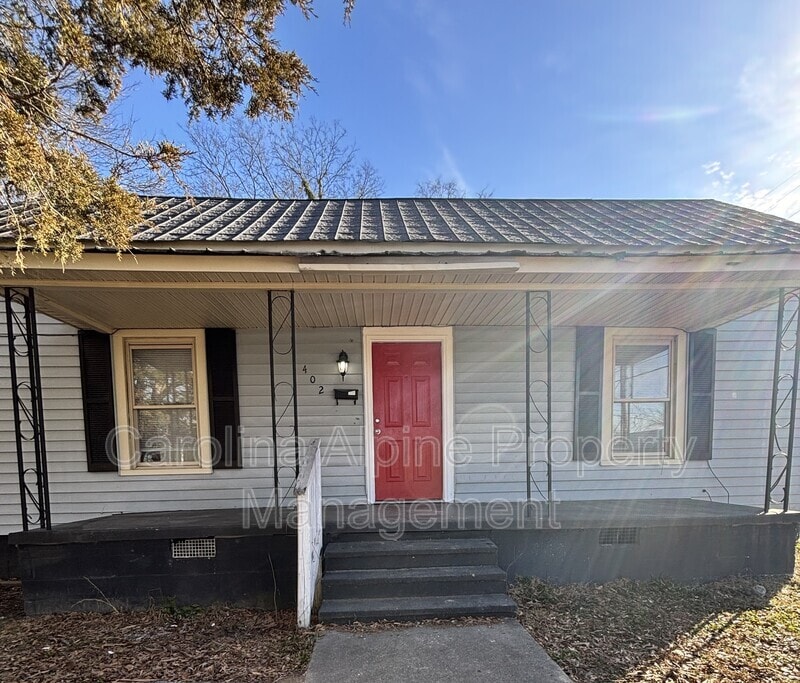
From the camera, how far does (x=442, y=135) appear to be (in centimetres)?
774

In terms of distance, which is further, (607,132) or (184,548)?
(607,132)

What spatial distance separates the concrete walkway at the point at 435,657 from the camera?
7.40 feet

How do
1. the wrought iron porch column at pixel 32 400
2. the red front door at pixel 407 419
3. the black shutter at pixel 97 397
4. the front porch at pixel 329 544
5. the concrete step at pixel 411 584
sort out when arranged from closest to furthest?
the concrete step at pixel 411 584
the wrought iron porch column at pixel 32 400
the front porch at pixel 329 544
the black shutter at pixel 97 397
the red front door at pixel 407 419

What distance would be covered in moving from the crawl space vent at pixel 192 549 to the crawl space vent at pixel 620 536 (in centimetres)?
344

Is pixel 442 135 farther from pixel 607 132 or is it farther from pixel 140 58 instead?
pixel 140 58

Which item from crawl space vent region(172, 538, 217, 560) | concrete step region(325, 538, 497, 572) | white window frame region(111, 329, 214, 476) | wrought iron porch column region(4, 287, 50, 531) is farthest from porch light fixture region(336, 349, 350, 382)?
wrought iron porch column region(4, 287, 50, 531)

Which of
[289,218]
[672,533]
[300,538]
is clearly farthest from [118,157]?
[672,533]

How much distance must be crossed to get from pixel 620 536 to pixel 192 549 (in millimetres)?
3786

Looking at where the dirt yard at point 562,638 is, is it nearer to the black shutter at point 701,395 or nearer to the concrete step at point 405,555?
the concrete step at point 405,555

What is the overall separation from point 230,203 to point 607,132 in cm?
627

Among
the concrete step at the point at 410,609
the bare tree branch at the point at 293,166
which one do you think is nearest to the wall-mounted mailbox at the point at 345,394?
the concrete step at the point at 410,609

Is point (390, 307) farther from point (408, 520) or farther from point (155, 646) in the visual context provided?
point (155, 646)

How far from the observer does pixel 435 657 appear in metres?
2.42

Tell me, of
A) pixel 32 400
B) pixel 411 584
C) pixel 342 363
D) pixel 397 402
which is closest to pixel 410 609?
pixel 411 584
